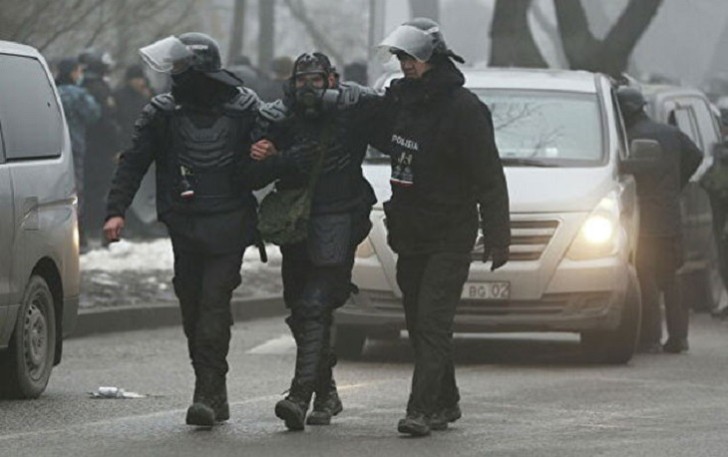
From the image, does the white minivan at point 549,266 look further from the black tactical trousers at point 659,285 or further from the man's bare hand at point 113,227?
the man's bare hand at point 113,227

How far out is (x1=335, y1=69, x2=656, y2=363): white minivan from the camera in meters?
15.7

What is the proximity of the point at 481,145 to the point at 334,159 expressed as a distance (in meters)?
0.69

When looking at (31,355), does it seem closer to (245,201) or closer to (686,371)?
(245,201)

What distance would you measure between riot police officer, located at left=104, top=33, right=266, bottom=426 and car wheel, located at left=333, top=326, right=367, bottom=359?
4370mm

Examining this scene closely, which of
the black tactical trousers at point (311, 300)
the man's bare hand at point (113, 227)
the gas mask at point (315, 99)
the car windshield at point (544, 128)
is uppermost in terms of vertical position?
the gas mask at point (315, 99)

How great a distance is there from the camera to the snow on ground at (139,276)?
2030cm

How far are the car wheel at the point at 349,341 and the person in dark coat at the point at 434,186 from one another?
451 cm

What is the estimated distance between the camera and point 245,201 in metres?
11.9

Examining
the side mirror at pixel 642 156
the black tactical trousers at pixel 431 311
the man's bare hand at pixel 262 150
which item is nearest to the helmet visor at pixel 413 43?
the man's bare hand at pixel 262 150

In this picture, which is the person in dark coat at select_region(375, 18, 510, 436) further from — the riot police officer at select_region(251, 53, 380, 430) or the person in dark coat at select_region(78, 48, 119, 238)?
the person in dark coat at select_region(78, 48, 119, 238)

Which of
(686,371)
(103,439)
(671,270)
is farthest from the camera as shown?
(671,270)

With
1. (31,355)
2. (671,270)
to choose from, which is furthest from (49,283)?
(671,270)

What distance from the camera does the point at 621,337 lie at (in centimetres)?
1619

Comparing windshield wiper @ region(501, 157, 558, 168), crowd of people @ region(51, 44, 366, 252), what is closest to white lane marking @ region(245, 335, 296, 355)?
windshield wiper @ region(501, 157, 558, 168)
